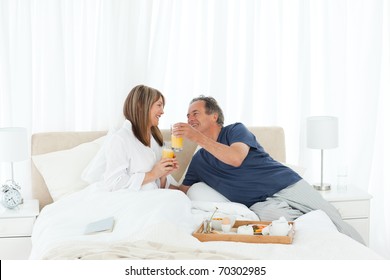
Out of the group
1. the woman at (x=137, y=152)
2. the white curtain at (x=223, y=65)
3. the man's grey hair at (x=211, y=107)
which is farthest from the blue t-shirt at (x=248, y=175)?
the white curtain at (x=223, y=65)

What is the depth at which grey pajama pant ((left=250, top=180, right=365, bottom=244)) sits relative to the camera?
3.75 meters

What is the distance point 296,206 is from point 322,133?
0.74 metres

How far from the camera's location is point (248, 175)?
4.00m

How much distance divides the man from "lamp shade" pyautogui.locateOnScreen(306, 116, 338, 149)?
46 cm

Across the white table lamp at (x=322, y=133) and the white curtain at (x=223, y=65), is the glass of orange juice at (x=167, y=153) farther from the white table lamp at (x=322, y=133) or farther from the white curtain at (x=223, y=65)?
the white table lamp at (x=322, y=133)

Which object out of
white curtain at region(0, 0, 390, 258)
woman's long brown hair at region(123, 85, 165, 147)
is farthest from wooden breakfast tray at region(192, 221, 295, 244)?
white curtain at region(0, 0, 390, 258)

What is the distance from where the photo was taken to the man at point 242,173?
384 centimetres

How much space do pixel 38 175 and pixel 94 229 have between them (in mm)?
1071

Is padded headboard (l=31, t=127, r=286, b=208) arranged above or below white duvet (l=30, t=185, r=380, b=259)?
above

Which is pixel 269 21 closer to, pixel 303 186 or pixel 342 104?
pixel 342 104

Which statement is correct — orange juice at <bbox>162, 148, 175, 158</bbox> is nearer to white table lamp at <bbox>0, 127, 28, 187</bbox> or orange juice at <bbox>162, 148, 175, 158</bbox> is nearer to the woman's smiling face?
the woman's smiling face

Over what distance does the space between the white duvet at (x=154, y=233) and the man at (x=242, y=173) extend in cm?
17

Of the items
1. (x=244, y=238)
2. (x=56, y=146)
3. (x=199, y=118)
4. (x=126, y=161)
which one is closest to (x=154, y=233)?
(x=244, y=238)

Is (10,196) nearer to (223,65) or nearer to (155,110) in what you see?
(155,110)
